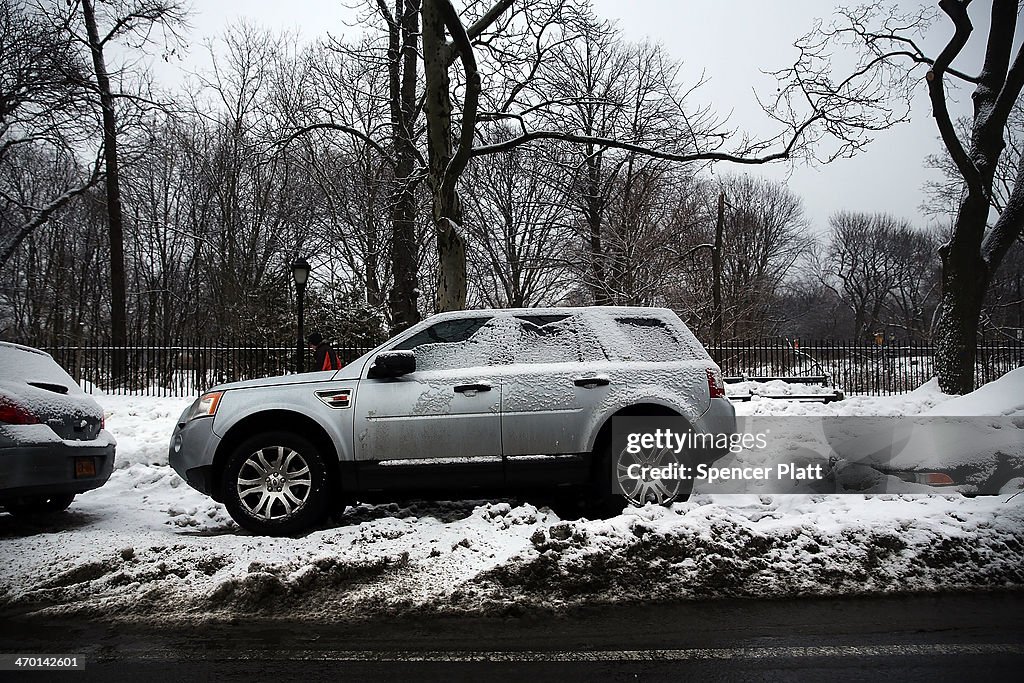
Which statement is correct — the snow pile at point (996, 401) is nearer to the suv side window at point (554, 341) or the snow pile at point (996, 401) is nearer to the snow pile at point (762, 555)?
the snow pile at point (762, 555)

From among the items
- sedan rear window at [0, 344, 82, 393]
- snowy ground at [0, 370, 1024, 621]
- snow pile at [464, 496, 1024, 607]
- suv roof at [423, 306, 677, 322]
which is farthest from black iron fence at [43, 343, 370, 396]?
snow pile at [464, 496, 1024, 607]

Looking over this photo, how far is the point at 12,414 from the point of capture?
647cm

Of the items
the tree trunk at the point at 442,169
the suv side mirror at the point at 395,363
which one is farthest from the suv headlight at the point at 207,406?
the tree trunk at the point at 442,169

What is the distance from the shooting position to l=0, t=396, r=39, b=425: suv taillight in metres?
6.43

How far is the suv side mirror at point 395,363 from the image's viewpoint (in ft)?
21.2

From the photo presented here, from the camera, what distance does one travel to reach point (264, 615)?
4688 mm

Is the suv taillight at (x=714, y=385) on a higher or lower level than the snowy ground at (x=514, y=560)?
higher

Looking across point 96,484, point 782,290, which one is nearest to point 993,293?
point 782,290

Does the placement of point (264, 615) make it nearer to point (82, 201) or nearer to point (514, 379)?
point (514, 379)

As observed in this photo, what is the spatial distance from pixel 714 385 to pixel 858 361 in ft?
78.9

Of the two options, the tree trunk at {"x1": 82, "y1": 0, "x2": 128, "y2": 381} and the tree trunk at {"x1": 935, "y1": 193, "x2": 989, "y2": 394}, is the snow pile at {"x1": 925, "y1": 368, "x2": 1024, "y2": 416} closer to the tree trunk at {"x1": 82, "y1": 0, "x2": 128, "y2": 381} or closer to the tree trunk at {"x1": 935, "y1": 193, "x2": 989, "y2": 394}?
the tree trunk at {"x1": 935, "y1": 193, "x2": 989, "y2": 394}

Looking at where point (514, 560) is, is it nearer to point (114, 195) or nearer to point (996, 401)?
point (996, 401)

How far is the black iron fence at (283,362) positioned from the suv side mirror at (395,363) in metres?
16.1

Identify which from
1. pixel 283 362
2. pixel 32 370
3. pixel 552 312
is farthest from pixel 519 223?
pixel 32 370
